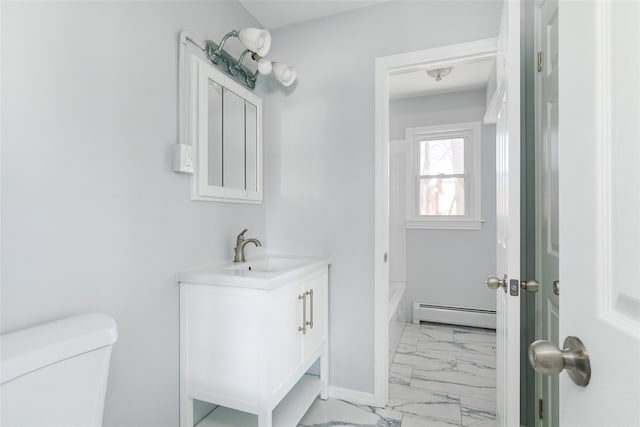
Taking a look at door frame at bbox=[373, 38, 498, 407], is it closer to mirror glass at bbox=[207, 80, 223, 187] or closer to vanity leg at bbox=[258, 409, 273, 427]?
vanity leg at bbox=[258, 409, 273, 427]

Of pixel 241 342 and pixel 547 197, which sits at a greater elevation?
pixel 547 197

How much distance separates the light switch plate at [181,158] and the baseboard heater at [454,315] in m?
2.91

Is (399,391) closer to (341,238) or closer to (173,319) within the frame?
(341,238)

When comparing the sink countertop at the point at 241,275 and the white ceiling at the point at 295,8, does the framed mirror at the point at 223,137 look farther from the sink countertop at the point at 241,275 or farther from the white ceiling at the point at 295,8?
the white ceiling at the point at 295,8

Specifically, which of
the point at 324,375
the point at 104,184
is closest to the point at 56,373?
the point at 104,184

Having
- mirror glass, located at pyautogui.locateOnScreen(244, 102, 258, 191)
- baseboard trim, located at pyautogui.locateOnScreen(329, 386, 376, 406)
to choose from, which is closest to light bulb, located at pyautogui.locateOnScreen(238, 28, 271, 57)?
mirror glass, located at pyautogui.locateOnScreen(244, 102, 258, 191)

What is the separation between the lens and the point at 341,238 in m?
2.06

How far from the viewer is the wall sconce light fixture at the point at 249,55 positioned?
1.71 meters

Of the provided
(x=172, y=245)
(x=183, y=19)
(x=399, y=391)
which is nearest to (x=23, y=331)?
(x=172, y=245)

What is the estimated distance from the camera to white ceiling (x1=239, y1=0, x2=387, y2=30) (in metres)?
1.98

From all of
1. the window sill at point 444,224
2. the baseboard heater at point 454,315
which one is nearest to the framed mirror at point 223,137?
the window sill at point 444,224

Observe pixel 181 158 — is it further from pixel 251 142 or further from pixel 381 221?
pixel 381 221

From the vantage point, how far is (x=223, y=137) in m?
1.83

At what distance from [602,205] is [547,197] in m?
1.03
